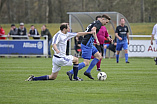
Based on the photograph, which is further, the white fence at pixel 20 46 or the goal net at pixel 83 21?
the goal net at pixel 83 21

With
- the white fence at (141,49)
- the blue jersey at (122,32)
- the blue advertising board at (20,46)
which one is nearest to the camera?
the blue jersey at (122,32)

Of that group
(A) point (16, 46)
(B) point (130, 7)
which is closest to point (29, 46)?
(A) point (16, 46)

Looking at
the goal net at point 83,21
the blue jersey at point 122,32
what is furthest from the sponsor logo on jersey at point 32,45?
the blue jersey at point 122,32

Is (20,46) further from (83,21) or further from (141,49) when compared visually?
(141,49)

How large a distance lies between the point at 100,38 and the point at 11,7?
161 ft

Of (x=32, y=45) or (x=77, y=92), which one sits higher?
(x=32, y=45)

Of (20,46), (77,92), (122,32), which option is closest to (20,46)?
(20,46)

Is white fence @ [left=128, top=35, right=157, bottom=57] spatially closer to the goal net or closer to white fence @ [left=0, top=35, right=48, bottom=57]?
the goal net

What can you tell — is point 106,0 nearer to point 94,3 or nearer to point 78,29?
point 94,3

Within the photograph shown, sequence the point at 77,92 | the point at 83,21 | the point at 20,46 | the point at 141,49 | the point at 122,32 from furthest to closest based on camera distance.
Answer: the point at 83,21 < the point at 20,46 < the point at 141,49 < the point at 122,32 < the point at 77,92

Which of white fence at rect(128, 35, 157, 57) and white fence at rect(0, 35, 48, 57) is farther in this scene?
white fence at rect(0, 35, 48, 57)

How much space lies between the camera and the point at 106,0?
49.9 metres

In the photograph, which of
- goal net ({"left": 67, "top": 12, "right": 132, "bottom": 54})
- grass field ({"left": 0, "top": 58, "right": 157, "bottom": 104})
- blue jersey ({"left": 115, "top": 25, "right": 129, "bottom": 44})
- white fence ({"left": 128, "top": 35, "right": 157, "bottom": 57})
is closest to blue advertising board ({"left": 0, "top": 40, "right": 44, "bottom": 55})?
goal net ({"left": 67, "top": 12, "right": 132, "bottom": 54})

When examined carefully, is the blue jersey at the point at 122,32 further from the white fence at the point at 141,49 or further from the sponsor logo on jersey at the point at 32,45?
the sponsor logo on jersey at the point at 32,45
